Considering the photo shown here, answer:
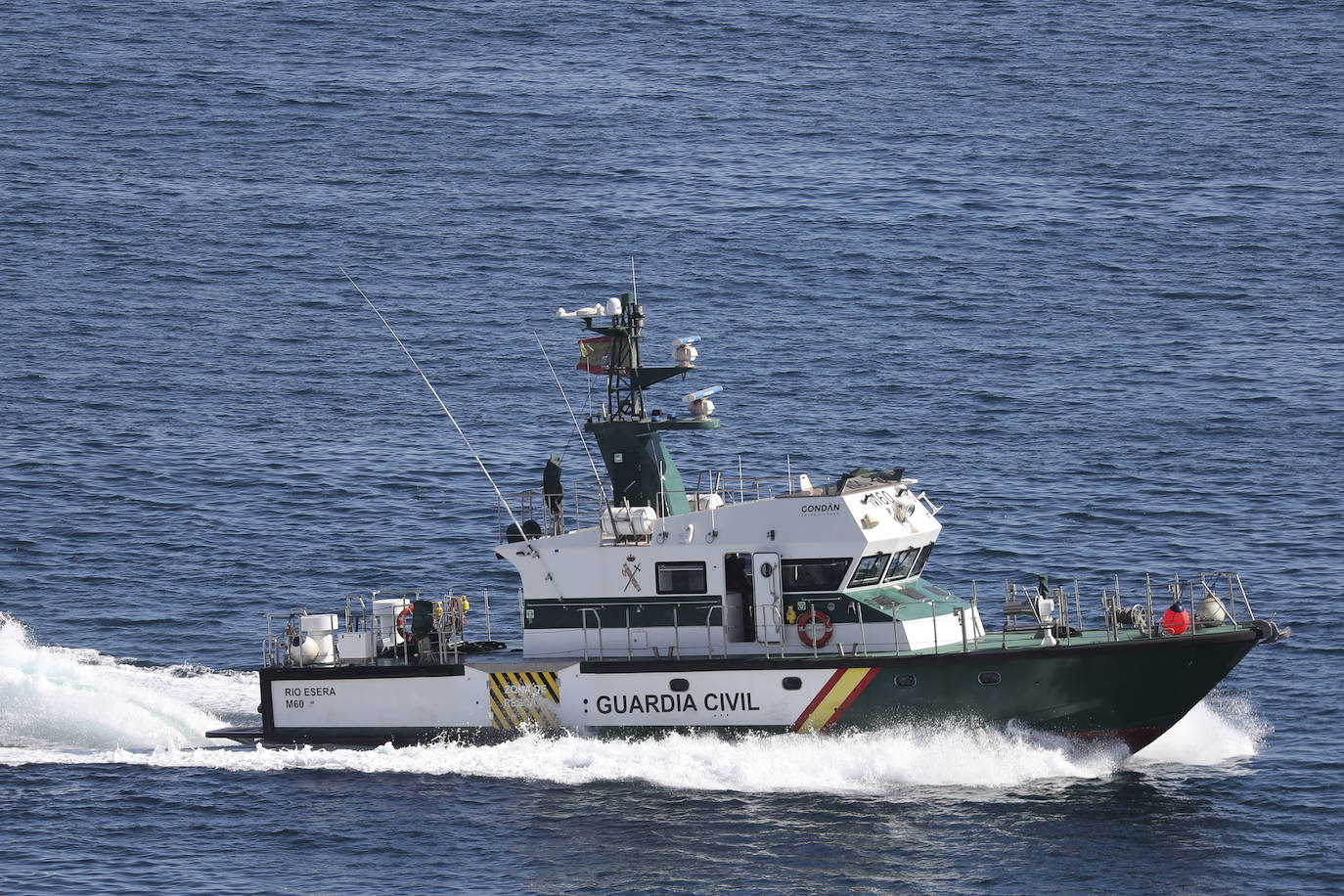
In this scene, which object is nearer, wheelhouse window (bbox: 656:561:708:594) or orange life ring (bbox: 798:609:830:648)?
orange life ring (bbox: 798:609:830:648)

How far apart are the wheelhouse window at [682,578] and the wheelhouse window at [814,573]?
1.40 meters

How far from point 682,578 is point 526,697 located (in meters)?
3.39

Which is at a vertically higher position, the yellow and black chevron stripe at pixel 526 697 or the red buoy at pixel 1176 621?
the red buoy at pixel 1176 621

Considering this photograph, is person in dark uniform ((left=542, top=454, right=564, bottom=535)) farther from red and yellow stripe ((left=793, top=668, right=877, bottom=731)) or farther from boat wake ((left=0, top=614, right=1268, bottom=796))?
red and yellow stripe ((left=793, top=668, right=877, bottom=731))

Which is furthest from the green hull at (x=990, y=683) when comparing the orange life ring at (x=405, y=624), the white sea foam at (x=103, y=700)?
the white sea foam at (x=103, y=700)

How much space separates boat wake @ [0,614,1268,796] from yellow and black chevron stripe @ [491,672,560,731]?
0.30m

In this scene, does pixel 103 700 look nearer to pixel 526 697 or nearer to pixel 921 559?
pixel 526 697

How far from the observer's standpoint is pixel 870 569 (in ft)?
99.9

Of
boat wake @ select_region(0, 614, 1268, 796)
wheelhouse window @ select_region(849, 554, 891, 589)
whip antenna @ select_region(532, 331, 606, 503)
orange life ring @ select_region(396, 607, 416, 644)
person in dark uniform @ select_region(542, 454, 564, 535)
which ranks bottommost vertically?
boat wake @ select_region(0, 614, 1268, 796)

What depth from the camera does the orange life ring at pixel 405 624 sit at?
32.2m

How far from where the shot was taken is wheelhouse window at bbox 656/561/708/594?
100 feet

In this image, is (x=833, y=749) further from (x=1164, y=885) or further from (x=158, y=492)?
(x=158, y=492)

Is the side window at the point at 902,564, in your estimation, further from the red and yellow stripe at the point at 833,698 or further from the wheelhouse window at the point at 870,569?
the red and yellow stripe at the point at 833,698

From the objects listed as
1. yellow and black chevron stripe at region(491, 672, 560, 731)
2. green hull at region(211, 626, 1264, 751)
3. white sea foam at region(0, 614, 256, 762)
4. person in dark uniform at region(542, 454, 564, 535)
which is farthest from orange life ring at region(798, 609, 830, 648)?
white sea foam at region(0, 614, 256, 762)
